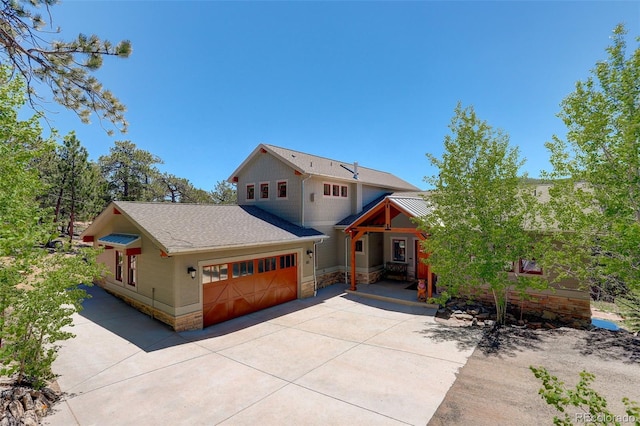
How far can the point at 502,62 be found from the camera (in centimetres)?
1277

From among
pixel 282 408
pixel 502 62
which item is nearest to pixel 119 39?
pixel 282 408

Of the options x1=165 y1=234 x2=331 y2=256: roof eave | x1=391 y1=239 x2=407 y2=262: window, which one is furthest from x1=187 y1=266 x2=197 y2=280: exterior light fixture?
x1=391 y1=239 x2=407 y2=262: window

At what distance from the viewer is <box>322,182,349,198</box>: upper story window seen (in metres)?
17.1

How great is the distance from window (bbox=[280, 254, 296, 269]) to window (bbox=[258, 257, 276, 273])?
49 centimetres

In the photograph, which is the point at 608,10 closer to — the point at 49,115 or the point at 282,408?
the point at 282,408

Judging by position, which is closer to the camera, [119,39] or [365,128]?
[119,39]

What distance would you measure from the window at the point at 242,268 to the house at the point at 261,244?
0.04 m

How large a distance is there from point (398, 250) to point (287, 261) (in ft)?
25.2

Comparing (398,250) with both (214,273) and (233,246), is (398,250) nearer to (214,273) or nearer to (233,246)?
(233,246)

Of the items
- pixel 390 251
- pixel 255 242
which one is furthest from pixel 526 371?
pixel 390 251

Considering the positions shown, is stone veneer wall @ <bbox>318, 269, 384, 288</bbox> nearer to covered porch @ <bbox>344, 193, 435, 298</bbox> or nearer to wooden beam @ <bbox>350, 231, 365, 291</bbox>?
covered porch @ <bbox>344, 193, 435, 298</bbox>

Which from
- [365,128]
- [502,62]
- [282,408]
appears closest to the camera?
[282,408]

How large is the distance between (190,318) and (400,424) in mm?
7594

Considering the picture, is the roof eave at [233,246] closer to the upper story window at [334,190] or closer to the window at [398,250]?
the upper story window at [334,190]
